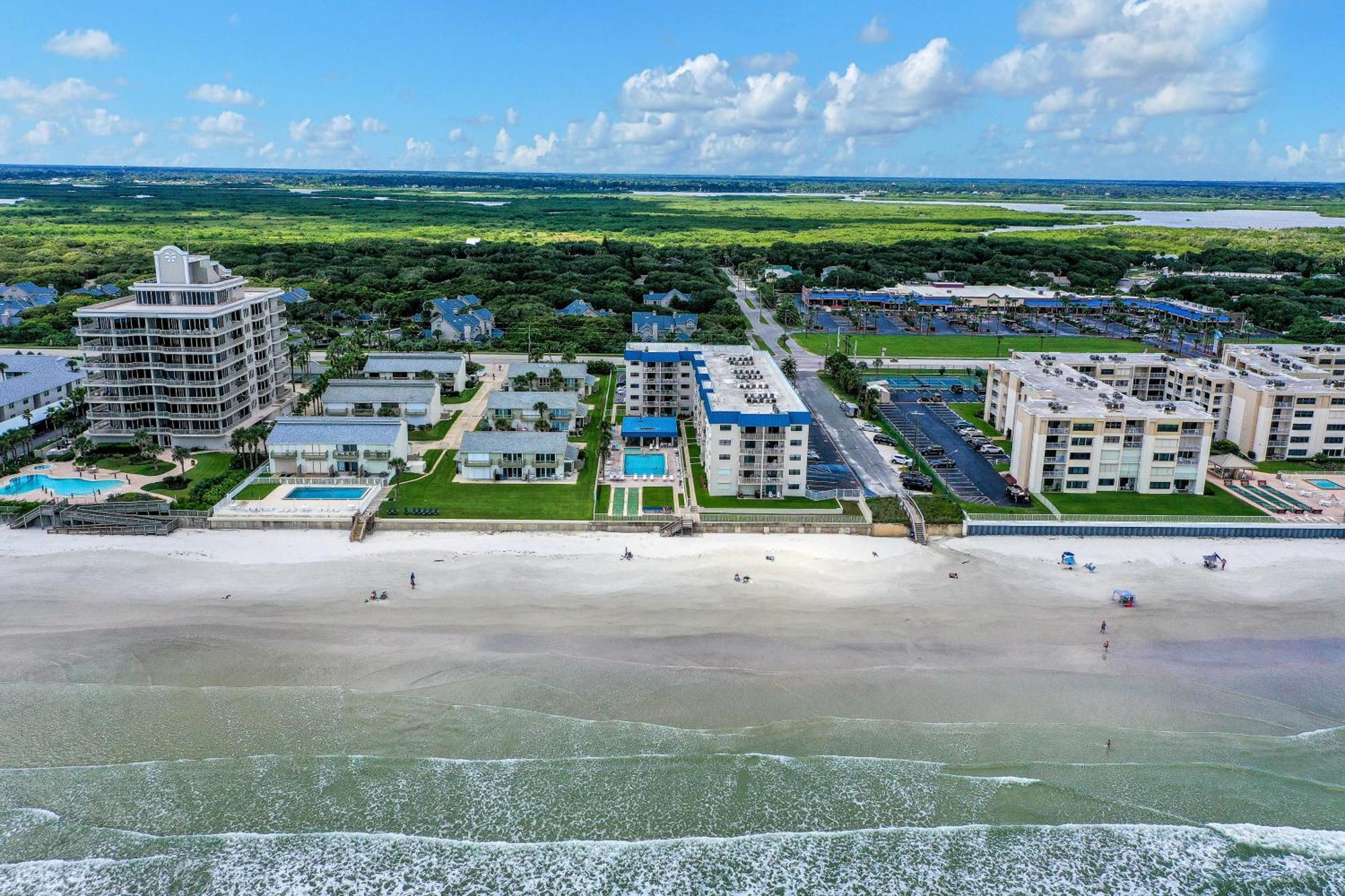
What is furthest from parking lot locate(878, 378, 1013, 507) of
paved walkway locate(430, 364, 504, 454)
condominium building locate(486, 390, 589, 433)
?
paved walkway locate(430, 364, 504, 454)

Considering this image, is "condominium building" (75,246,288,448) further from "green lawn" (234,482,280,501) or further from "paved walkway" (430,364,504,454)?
"paved walkway" (430,364,504,454)

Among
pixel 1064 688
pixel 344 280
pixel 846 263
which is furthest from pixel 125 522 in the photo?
pixel 846 263

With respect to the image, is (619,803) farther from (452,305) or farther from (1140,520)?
(452,305)

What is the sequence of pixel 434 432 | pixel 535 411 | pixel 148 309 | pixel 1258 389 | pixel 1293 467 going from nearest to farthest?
1. pixel 148 309
2. pixel 1293 467
3. pixel 1258 389
4. pixel 535 411
5. pixel 434 432

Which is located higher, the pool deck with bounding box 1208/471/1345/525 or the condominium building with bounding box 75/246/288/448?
the condominium building with bounding box 75/246/288/448

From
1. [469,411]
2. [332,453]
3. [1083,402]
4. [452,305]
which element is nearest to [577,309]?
[452,305]

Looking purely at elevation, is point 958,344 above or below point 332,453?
above

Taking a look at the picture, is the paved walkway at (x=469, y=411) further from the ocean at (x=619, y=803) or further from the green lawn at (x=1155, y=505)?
the green lawn at (x=1155, y=505)
